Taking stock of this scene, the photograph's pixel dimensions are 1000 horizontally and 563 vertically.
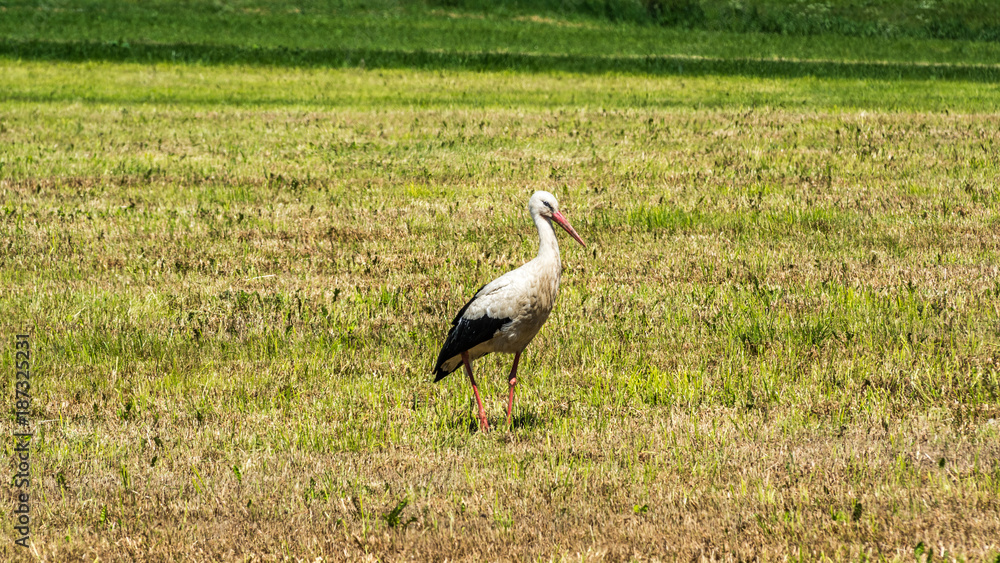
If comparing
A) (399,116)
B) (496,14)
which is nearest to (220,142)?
(399,116)

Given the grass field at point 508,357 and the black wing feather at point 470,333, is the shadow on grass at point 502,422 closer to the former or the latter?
the grass field at point 508,357

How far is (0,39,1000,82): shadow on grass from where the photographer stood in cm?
3262

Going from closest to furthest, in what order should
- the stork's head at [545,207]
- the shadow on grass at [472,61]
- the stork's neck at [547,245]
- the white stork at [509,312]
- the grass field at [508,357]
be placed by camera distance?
the grass field at [508,357], the white stork at [509,312], the stork's neck at [547,245], the stork's head at [545,207], the shadow on grass at [472,61]

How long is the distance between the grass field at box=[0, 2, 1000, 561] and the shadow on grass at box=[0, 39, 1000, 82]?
525 inches

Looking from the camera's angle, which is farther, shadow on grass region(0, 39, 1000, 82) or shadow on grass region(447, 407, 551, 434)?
shadow on grass region(0, 39, 1000, 82)

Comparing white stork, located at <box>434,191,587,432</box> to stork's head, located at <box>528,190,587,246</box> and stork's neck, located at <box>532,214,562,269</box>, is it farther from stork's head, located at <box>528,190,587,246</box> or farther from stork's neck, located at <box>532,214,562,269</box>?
stork's head, located at <box>528,190,587,246</box>

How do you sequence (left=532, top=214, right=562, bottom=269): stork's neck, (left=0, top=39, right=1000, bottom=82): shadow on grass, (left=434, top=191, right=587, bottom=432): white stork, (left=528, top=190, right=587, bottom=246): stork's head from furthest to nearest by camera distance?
(left=0, top=39, right=1000, bottom=82): shadow on grass, (left=528, top=190, right=587, bottom=246): stork's head, (left=532, top=214, right=562, bottom=269): stork's neck, (left=434, top=191, right=587, bottom=432): white stork

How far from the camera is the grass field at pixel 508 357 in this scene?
4.97 m

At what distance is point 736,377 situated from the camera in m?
6.81

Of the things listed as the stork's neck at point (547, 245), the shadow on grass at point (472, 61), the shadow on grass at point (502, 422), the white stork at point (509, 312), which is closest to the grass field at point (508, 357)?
the shadow on grass at point (502, 422)

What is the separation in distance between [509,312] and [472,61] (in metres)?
31.3

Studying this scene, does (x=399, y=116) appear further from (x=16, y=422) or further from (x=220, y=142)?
(x=16, y=422)

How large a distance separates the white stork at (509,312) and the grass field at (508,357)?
48 centimetres

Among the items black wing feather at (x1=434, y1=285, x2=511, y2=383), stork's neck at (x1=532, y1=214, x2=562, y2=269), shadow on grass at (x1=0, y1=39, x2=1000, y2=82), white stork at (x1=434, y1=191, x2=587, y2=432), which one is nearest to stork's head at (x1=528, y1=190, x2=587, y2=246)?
stork's neck at (x1=532, y1=214, x2=562, y2=269)
